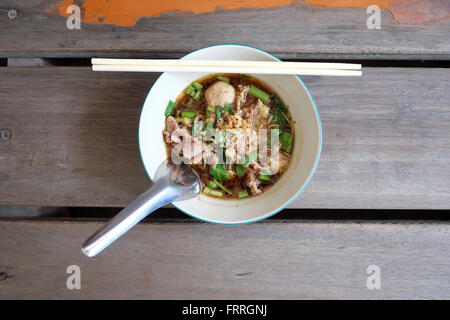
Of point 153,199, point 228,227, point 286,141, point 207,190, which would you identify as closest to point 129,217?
point 153,199

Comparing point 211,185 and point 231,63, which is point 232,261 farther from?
point 231,63

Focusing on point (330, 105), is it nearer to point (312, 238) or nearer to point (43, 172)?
point (312, 238)

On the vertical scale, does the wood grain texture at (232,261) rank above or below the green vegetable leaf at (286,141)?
below

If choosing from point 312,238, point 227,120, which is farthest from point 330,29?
point 312,238

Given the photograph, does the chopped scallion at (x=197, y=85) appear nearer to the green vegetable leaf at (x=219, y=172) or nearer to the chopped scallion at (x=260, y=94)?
the chopped scallion at (x=260, y=94)

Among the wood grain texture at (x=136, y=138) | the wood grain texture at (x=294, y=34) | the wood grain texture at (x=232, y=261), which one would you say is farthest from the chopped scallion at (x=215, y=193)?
the wood grain texture at (x=294, y=34)

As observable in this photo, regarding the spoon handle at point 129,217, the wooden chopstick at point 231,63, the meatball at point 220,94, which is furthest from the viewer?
the meatball at point 220,94

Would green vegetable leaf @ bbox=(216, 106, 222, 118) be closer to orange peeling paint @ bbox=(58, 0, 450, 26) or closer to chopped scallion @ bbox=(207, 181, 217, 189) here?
chopped scallion @ bbox=(207, 181, 217, 189)
